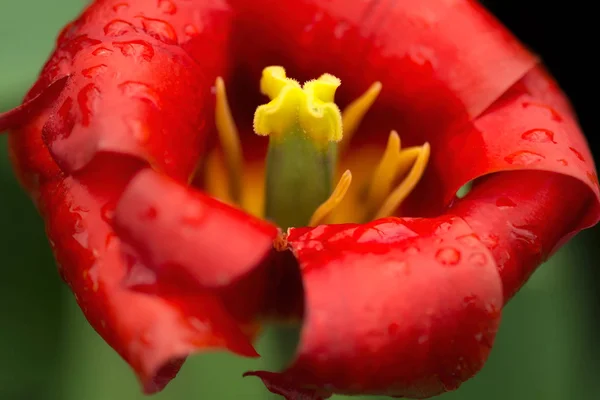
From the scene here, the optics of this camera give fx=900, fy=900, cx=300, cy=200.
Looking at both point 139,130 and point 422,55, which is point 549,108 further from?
point 139,130

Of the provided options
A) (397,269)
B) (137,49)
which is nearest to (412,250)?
(397,269)

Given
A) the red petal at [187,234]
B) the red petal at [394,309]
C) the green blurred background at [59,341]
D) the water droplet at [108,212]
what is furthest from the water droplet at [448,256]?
the green blurred background at [59,341]

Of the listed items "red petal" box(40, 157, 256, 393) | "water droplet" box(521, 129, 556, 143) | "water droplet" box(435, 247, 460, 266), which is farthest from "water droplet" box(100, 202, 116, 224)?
"water droplet" box(521, 129, 556, 143)

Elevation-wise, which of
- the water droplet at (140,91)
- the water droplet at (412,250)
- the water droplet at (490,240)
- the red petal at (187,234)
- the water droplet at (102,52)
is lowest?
the water droplet at (490,240)

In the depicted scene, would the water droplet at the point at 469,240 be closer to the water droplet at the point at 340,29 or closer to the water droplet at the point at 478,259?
the water droplet at the point at 478,259

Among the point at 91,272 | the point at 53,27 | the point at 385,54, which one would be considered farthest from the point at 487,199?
the point at 53,27

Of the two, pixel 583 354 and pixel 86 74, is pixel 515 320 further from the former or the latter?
pixel 86 74
